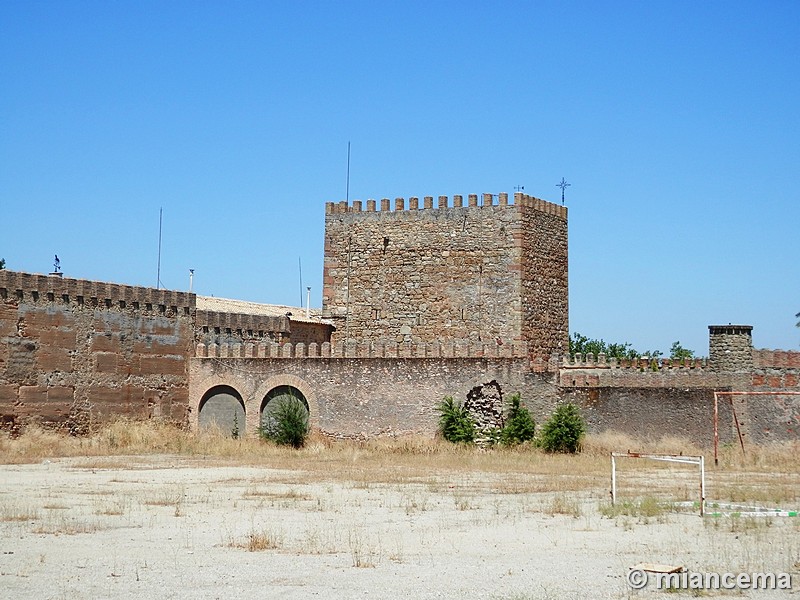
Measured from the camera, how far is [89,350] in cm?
2894

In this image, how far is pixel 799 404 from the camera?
26953 millimetres

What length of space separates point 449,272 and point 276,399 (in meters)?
6.53

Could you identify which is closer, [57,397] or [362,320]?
[57,397]

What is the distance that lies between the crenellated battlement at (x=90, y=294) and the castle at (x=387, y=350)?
4 cm

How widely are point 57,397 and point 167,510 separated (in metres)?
12.5

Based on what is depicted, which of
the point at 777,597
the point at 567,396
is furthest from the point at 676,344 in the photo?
the point at 777,597

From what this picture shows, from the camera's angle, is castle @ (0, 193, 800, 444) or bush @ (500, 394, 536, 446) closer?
castle @ (0, 193, 800, 444)

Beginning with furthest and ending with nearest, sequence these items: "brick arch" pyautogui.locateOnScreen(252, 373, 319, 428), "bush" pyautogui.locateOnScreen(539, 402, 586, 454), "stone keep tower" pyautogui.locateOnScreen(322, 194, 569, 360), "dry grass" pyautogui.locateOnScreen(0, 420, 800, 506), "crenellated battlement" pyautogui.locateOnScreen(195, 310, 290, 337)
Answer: "stone keep tower" pyautogui.locateOnScreen(322, 194, 569, 360), "crenellated battlement" pyautogui.locateOnScreen(195, 310, 290, 337), "brick arch" pyautogui.locateOnScreen(252, 373, 319, 428), "bush" pyautogui.locateOnScreen(539, 402, 586, 454), "dry grass" pyautogui.locateOnScreen(0, 420, 800, 506)

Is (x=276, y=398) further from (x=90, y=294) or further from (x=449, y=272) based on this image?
(x=449, y=272)

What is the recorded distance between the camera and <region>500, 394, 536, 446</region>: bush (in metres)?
28.4

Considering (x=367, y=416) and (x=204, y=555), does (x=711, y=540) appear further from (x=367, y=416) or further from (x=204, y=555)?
(x=367, y=416)

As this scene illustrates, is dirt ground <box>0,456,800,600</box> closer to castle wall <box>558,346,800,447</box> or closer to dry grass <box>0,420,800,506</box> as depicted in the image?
dry grass <box>0,420,800,506</box>

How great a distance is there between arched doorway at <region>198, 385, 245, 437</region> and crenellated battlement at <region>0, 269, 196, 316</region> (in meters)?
2.43

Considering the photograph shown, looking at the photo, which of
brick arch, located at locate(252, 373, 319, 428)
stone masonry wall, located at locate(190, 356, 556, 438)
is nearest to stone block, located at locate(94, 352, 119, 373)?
stone masonry wall, located at locate(190, 356, 556, 438)
